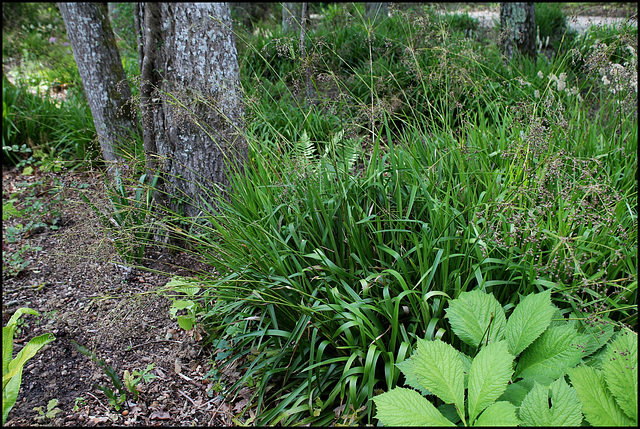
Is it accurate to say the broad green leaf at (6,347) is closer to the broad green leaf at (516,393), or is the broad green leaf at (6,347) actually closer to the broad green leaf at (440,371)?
the broad green leaf at (440,371)

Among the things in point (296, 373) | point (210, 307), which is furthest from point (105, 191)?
point (296, 373)

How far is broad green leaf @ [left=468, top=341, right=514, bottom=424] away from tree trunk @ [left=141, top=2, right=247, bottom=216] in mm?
1938

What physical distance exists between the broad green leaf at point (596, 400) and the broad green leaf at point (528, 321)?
0.63 ft

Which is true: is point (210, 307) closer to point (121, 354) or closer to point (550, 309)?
point (121, 354)

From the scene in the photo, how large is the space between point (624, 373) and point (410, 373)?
2.40ft

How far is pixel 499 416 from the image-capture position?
142cm

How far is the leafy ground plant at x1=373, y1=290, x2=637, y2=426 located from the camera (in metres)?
1.47

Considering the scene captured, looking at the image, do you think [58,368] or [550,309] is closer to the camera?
Result: [550,309]

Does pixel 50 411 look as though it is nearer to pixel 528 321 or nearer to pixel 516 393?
pixel 516 393

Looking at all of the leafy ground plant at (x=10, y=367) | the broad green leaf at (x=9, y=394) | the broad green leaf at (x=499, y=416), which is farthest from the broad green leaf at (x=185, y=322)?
the broad green leaf at (x=499, y=416)

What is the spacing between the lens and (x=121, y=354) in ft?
7.80

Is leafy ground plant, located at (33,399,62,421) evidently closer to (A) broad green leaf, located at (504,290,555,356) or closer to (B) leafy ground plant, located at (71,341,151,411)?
(B) leafy ground plant, located at (71,341,151,411)

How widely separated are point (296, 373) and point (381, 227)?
2.84 ft

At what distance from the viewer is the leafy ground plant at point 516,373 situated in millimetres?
1468
